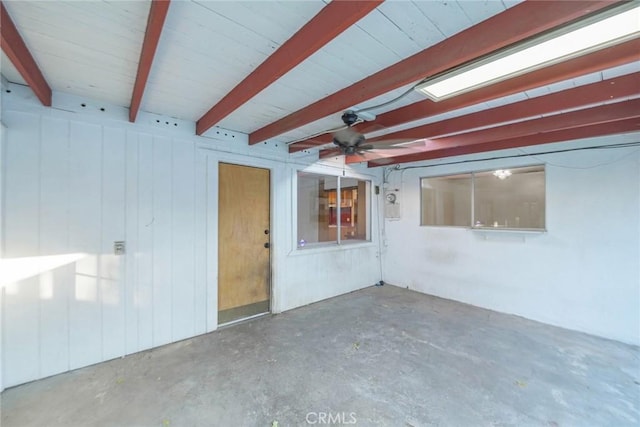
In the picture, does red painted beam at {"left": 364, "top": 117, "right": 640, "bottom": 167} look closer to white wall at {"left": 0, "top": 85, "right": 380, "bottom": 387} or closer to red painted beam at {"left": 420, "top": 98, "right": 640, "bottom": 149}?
red painted beam at {"left": 420, "top": 98, "right": 640, "bottom": 149}

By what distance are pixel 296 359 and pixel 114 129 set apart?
9.33 feet

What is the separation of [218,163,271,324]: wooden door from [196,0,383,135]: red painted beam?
4.37 feet

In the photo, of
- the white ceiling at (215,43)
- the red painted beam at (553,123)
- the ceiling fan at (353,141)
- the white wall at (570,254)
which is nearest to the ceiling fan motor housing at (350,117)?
the ceiling fan at (353,141)

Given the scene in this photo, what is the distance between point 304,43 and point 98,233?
2502mm

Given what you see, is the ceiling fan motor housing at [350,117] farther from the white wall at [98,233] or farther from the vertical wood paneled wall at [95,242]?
the vertical wood paneled wall at [95,242]

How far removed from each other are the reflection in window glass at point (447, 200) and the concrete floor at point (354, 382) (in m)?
1.81

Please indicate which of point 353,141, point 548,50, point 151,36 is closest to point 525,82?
point 548,50

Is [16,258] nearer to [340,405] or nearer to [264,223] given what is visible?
[264,223]

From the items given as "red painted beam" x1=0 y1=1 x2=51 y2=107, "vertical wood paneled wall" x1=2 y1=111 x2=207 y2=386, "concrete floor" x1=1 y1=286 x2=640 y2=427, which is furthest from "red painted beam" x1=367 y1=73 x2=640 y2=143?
"red painted beam" x1=0 y1=1 x2=51 y2=107

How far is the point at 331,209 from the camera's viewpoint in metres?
4.64

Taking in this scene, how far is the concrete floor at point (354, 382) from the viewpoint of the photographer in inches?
71.2

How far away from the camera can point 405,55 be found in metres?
1.65

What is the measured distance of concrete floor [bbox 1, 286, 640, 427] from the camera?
5.93 ft

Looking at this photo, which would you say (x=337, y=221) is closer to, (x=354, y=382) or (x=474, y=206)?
(x=474, y=206)
